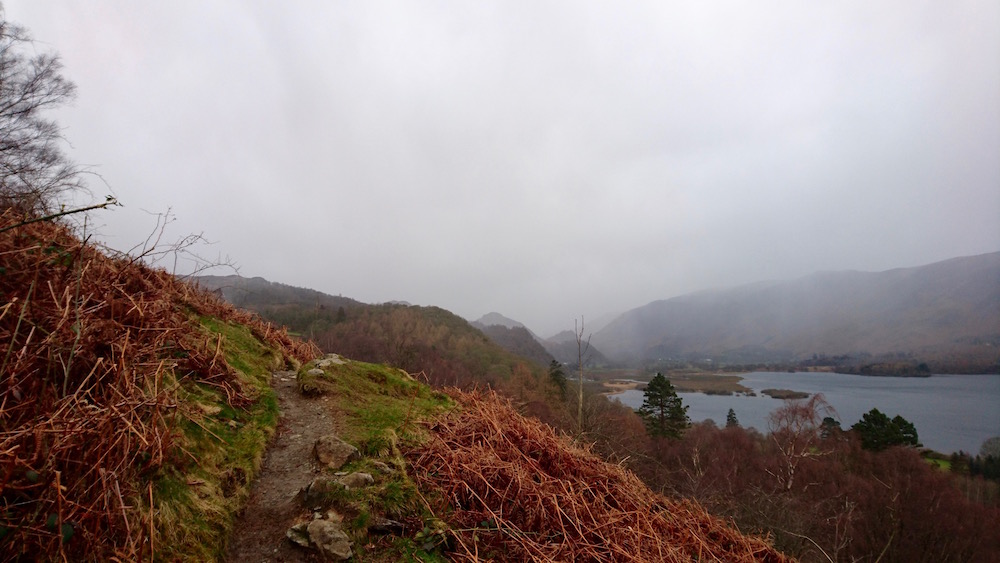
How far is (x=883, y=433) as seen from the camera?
39594 mm

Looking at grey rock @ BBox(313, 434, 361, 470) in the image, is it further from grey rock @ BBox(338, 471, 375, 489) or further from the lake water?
the lake water

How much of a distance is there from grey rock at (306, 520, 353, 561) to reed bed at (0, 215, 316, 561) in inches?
30.7

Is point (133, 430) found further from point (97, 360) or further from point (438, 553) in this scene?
point (438, 553)

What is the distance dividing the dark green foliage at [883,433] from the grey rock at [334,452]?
54383 mm

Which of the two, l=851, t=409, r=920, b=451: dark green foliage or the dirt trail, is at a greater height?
the dirt trail

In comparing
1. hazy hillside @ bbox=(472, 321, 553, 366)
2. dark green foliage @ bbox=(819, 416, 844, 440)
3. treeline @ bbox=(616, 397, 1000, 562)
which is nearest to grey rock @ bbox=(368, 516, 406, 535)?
treeline @ bbox=(616, 397, 1000, 562)

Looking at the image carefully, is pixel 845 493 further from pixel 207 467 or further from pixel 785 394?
pixel 785 394

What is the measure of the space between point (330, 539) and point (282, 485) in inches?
33.5

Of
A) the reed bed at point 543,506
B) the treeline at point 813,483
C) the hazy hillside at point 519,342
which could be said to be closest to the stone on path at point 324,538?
the reed bed at point 543,506

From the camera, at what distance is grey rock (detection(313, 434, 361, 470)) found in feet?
10.3

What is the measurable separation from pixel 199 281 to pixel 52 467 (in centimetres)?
459

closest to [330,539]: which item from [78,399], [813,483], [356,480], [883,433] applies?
[356,480]

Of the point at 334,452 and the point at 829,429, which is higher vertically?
the point at 334,452

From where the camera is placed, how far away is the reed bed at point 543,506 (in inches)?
106
